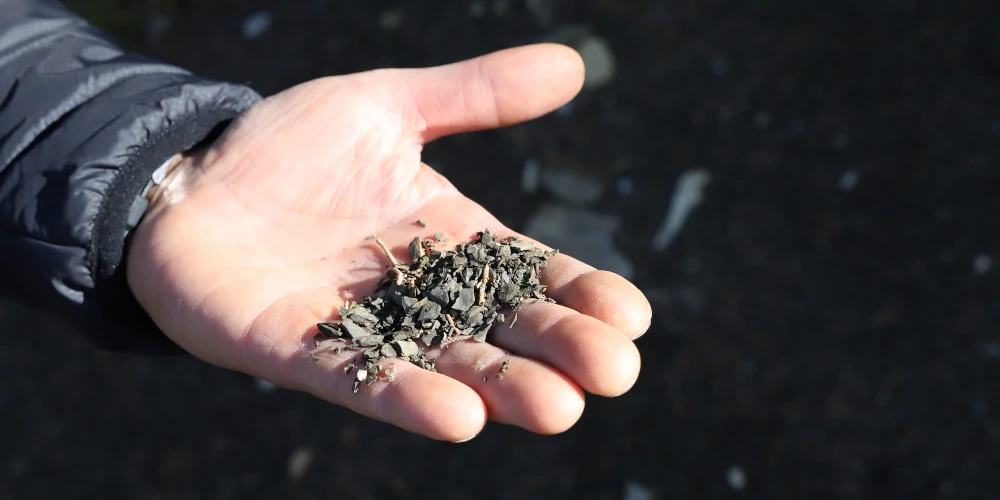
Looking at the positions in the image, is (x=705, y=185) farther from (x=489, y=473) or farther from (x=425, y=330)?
(x=425, y=330)

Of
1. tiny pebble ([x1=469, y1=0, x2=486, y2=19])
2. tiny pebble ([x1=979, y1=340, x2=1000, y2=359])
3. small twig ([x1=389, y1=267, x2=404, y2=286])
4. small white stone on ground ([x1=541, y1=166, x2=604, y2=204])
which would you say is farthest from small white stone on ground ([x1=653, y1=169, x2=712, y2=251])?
small twig ([x1=389, y1=267, x2=404, y2=286])

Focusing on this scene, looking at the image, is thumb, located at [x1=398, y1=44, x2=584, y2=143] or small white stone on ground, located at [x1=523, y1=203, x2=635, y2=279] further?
small white stone on ground, located at [x1=523, y1=203, x2=635, y2=279]

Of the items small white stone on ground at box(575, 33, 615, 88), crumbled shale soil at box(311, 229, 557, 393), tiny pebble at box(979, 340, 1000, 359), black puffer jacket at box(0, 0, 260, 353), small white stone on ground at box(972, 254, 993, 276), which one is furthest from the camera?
small white stone on ground at box(575, 33, 615, 88)

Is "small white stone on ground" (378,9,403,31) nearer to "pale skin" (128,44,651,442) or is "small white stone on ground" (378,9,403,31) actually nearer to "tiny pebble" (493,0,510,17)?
"tiny pebble" (493,0,510,17)

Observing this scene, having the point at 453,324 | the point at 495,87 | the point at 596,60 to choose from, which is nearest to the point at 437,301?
the point at 453,324

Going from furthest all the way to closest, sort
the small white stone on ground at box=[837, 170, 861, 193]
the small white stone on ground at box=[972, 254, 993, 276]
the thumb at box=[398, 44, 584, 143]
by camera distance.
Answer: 1. the small white stone on ground at box=[837, 170, 861, 193]
2. the small white stone on ground at box=[972, 254, 993, 276]
3. the thumb at box=[398, 44, 584, 143]

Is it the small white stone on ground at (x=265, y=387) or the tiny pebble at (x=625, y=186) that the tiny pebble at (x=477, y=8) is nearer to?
the tiny pebble at (x=625, y=186)

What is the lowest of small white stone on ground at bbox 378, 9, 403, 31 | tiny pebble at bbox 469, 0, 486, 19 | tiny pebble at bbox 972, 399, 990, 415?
tiny pebble at bbox 972, 399, 990, 415

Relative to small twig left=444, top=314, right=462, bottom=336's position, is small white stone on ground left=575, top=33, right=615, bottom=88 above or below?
below
